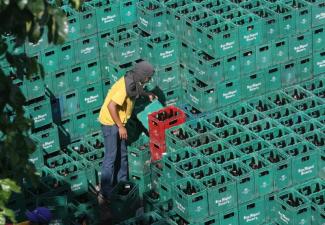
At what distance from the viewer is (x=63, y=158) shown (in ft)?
61.9

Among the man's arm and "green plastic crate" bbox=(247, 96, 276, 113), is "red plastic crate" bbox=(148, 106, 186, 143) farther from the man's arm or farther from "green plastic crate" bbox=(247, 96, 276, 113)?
"green plastic crate" bbox=(247, 96, 276, 113)

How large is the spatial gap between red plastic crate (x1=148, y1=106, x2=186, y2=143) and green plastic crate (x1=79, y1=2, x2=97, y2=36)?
234cm

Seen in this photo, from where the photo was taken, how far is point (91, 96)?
20.5 meters

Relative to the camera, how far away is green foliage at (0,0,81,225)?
1016cm

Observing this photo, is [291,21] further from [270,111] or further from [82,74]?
[82,74]

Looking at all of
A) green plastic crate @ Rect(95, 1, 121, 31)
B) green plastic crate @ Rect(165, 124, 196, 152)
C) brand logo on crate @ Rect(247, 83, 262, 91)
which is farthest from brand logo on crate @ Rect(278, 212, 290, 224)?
green plastic crate @ Rect(95, 1, 121, 31)

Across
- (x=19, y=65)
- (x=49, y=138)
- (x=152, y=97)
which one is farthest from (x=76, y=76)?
(x=19, y=65)

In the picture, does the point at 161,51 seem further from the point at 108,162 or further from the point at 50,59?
the point at 108,162

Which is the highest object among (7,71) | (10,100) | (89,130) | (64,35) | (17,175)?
(64,35)

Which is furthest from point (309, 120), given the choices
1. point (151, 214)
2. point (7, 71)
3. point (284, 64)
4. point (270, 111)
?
point (7, 71)

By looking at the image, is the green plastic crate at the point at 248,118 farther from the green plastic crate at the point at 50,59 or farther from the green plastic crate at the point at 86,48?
the green plastic crate at the point at 50,59

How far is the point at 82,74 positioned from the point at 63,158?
2115mm

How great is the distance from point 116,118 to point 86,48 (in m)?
3.03

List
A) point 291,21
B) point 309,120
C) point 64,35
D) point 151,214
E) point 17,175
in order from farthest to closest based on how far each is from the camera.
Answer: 1. point 291,21
2. point 309,120
3. point 151,214
4. point 17,175
5. point 64,35
